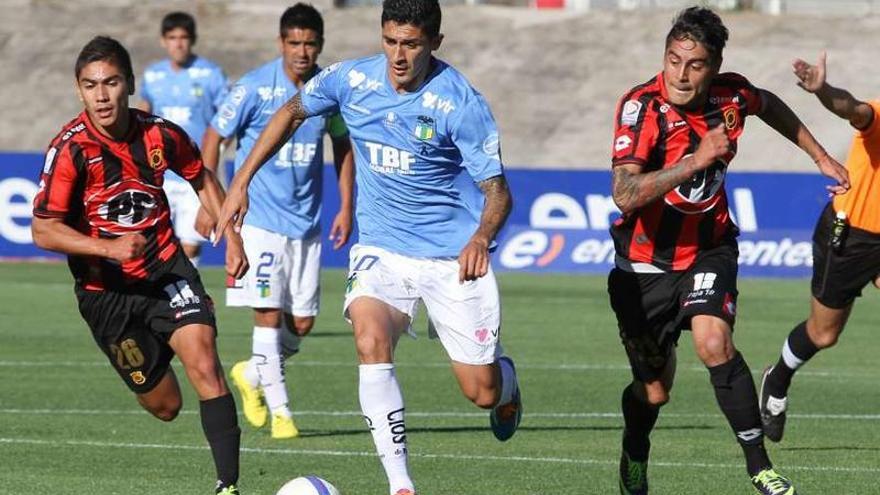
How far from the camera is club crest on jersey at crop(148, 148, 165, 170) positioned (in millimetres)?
8977

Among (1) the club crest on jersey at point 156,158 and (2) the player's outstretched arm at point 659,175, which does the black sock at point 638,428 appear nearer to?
(2) the player's outstretched arm at point 659,175

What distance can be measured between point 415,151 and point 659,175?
4.36 ft

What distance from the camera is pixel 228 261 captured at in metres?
8.96

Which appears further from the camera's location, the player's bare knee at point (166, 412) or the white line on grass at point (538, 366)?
the white line on grass at point (538, 366)

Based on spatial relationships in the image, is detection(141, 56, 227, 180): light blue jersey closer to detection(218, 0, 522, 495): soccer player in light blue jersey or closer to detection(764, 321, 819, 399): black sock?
detection(764, 321, 819, 399): black sock

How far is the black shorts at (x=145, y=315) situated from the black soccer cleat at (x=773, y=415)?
12.2 ft

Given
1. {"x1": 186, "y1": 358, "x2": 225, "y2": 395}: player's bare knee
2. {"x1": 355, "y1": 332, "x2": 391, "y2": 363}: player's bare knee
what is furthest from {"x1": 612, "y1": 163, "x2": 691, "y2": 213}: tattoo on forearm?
{"x1": 186, "y1": 358, "x2": 225, "y2": 395}: player's bare knee

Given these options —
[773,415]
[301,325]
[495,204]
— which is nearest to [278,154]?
[301,325]

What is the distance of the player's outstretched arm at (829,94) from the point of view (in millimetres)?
9047

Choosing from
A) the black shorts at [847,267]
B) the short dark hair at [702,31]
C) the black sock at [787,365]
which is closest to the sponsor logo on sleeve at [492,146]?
the short dark hair at [702,31]

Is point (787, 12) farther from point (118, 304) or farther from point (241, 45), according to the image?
point (118, 304)

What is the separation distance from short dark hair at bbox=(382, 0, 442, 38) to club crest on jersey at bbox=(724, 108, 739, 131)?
1.43 meters

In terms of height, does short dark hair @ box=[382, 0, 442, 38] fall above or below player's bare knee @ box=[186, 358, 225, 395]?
above

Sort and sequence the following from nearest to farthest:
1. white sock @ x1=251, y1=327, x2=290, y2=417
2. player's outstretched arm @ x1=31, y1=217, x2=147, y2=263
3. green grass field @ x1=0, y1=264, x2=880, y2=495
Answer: player's outstretched arm @ x1=31, y1=217, x2=147, y2=263, green grass field @ x1=0, y1=264, x2=880, y2=495, white sock @ x1=251, y1=327, x2=290, y2=417
